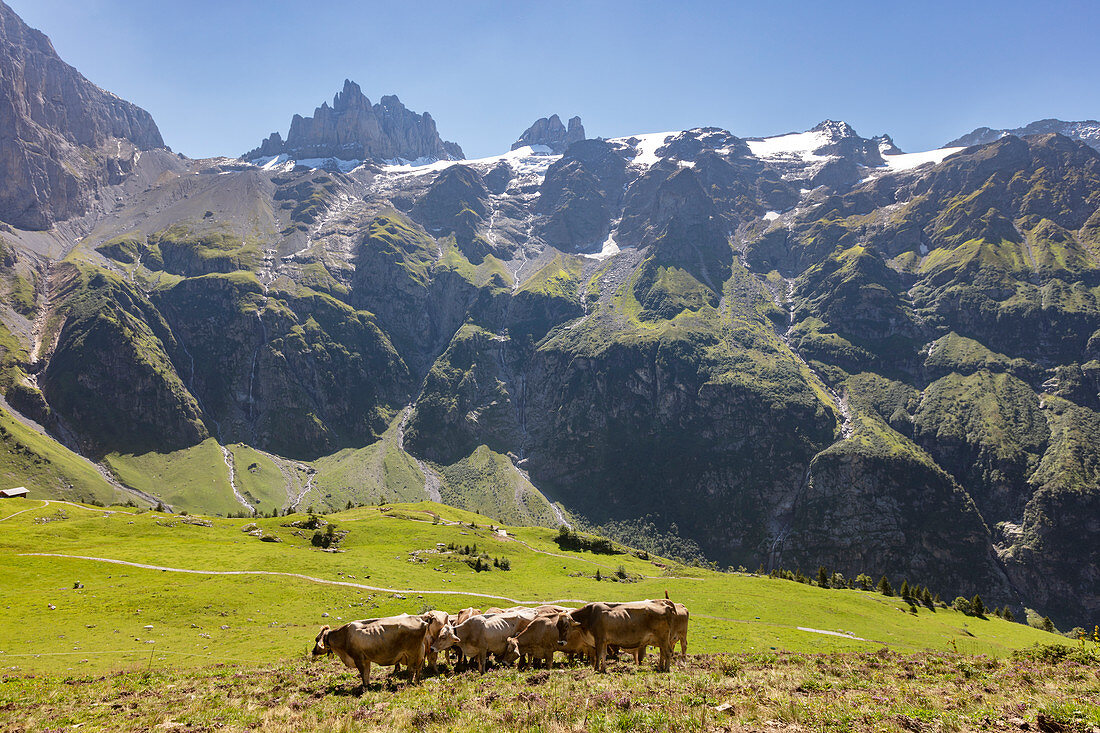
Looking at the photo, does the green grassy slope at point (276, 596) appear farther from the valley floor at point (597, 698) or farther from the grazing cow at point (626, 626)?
the grazing cow at point (626, 626)

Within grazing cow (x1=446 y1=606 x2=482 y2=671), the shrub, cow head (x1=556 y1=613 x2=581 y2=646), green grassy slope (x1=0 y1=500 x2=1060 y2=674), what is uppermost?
cow head (x1=556 y1=613 x2=581 y2=646)

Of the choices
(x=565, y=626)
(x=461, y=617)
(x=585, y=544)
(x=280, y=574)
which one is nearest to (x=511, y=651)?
(x=565, y=626)

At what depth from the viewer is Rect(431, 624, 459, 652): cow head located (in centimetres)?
2491

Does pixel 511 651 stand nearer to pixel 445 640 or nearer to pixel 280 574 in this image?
pixel 445 640

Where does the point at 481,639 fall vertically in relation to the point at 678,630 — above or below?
below

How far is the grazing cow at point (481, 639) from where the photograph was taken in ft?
82.8

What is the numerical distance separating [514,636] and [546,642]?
175cm

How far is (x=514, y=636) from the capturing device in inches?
1025

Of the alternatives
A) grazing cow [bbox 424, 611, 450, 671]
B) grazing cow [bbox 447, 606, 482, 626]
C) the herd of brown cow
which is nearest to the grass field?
the herd of brown cow

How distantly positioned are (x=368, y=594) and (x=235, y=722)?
34146mm

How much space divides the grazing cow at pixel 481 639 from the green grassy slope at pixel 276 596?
13326mm

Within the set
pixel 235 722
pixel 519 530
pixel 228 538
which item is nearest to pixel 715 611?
pixel 235 722

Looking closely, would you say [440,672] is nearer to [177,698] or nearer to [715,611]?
[177,698]

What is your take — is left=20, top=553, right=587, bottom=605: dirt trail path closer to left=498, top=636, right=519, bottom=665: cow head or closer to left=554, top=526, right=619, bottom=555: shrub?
left=498, top=636, right=519, bottom=665: cow head
